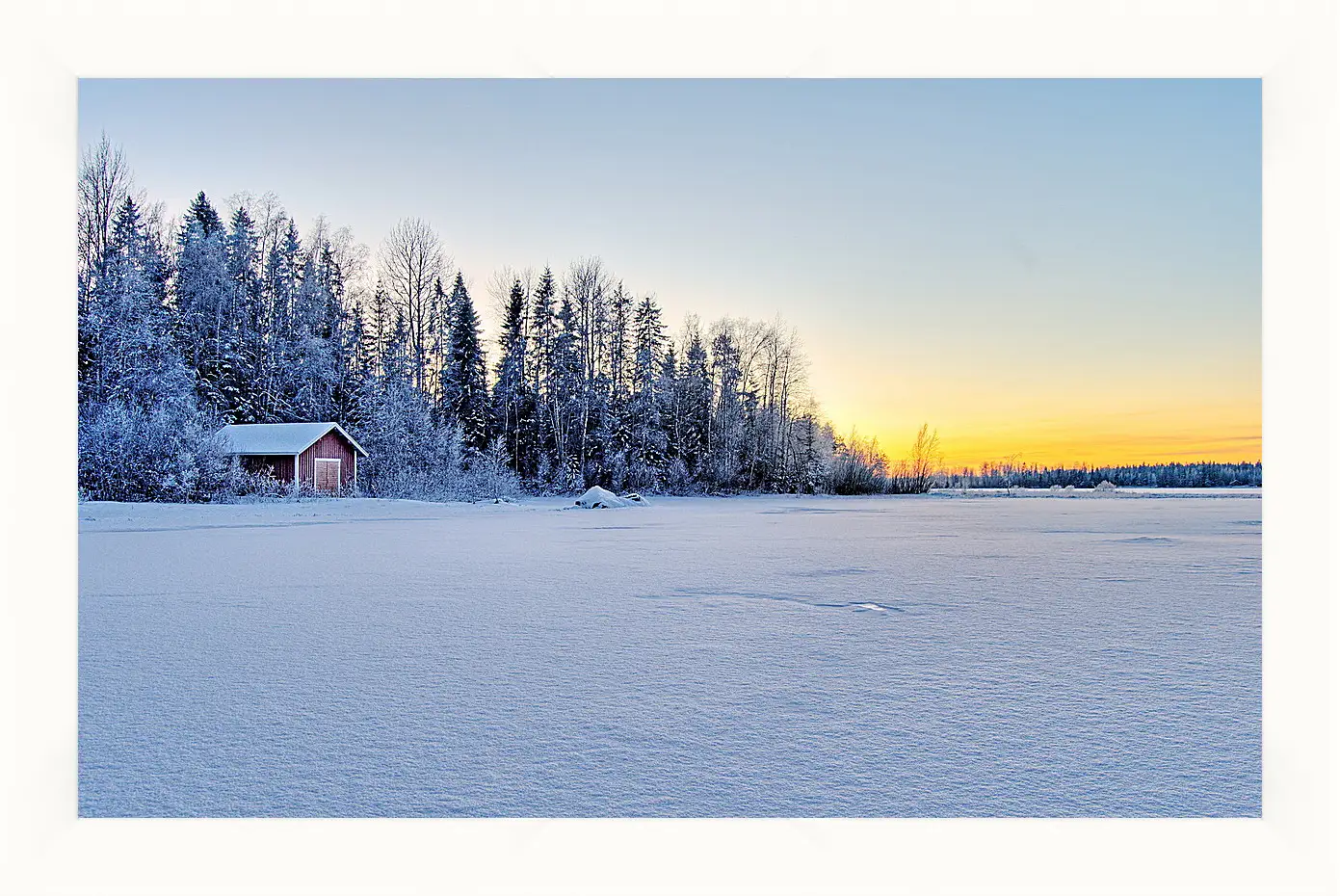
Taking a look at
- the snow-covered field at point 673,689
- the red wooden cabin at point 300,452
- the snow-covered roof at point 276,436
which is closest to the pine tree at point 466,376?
the red wooden cabin at point 300,452

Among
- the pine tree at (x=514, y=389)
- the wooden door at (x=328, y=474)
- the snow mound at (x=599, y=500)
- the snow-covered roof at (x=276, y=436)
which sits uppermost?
the pine tree at (x=514, y=389)

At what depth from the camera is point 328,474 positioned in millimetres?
20875

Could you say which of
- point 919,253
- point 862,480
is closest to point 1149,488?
point 862,480

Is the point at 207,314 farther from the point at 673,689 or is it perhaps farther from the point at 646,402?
the point at 673,689

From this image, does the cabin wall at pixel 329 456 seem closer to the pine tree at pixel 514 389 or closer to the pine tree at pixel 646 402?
the pine tree at pixel 514 389

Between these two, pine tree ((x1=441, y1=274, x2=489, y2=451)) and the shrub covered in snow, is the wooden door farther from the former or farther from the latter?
pine tree ((x1=441, y1=274, x2=489, y2=451))

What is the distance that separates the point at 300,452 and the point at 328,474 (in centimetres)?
114

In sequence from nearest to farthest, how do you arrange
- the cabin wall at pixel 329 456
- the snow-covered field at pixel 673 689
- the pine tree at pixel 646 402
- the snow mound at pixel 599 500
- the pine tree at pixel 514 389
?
1. the snow-covered field at pixel 673 689
2. the snow mound at pixel 599 500
3. the cabin wall at pixel 329 456
4. the pine tree at pixel 646 402
5. the pine tree at pixel 514 389

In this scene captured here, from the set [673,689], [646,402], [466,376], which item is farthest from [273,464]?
[673,689]

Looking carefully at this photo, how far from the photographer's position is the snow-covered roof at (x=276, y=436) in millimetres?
20062

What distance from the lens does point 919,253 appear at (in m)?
19.2

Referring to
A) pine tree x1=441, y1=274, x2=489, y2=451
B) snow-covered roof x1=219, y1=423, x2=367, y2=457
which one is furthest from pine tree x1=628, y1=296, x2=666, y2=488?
snow-covered roof x1=219, y1=423, x2=367, y2=457
